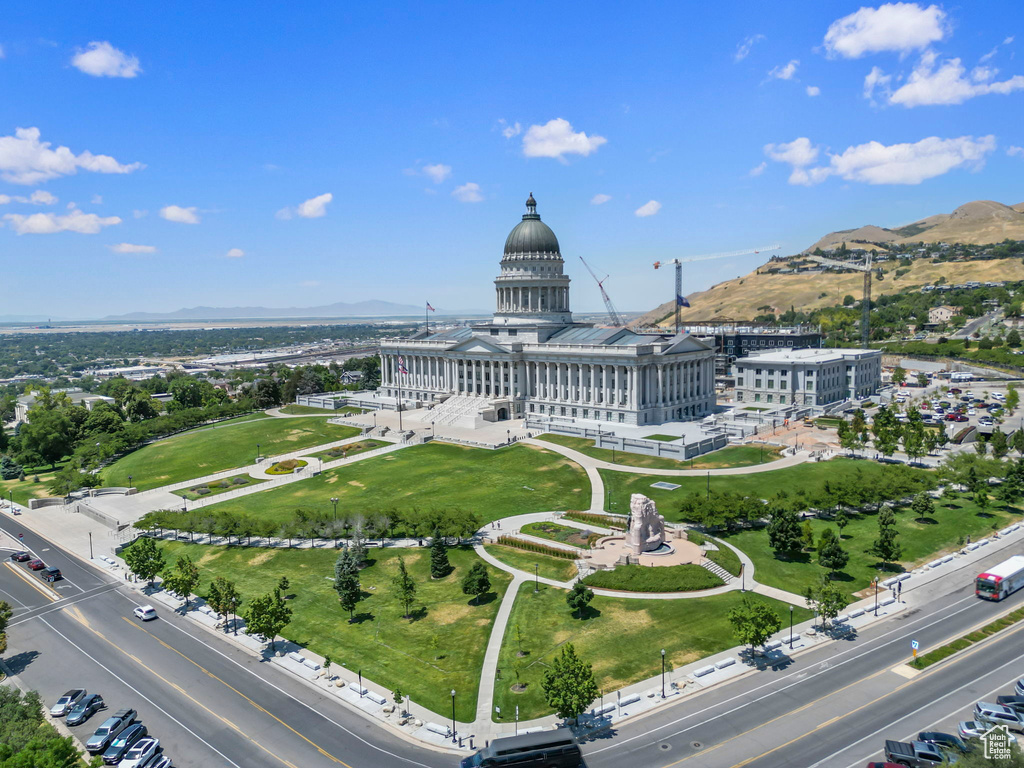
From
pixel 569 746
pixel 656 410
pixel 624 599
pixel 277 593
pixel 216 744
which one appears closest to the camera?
pixel 569 746

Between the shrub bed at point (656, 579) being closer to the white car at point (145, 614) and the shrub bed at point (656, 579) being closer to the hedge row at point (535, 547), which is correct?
the hedge row at point (535, 547)

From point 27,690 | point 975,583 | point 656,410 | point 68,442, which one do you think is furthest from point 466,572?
point 68,442

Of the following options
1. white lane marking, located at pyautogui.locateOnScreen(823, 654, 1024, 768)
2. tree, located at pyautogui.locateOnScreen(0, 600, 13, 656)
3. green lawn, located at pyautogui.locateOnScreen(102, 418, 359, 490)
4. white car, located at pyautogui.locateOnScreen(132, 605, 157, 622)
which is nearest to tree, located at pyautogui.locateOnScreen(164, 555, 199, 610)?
white car, located at pyautogui.locateOnScreen(132, 605, 157, 622)

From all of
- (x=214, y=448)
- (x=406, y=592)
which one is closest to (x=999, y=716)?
(x=406, y=592)

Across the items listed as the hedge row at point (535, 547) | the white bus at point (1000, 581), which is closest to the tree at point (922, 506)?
the white bus at point (1000, 581)

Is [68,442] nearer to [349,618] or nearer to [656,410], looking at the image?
[349,618]

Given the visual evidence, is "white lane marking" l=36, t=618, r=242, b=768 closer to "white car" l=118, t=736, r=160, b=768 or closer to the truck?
"white car" l=118, t=736, r=160, b=768
